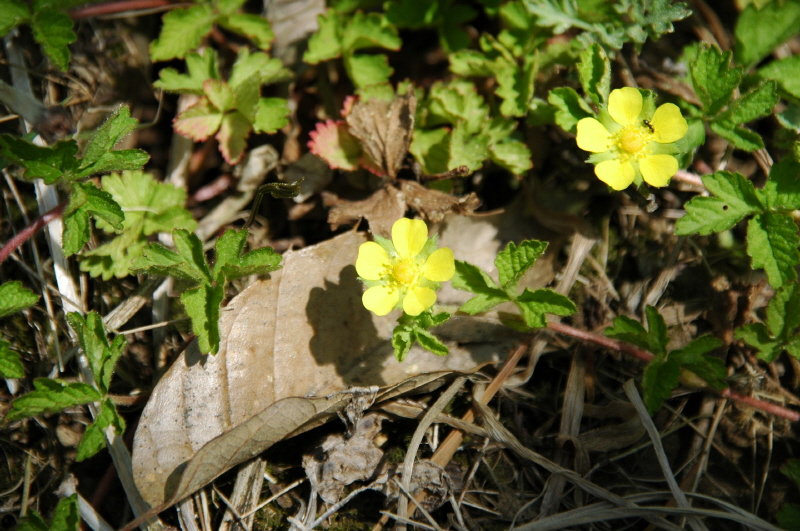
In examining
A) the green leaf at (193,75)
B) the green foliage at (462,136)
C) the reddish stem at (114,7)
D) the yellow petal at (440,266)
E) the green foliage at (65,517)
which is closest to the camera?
the green foliage at (65,517)

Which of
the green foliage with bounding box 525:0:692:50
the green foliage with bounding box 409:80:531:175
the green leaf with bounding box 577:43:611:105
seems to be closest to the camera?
the green leaf with bounding box 577:43:611:105


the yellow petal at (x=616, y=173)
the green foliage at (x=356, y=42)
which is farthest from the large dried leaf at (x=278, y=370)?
the green foliage at (x=356, y=42)

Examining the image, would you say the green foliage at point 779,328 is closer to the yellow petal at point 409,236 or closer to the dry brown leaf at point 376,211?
the yellow petal at point 409,236

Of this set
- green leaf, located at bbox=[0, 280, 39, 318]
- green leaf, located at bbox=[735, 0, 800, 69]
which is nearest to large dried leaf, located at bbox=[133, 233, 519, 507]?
green leaf, located at bbox=[0, 280, 39, 318]

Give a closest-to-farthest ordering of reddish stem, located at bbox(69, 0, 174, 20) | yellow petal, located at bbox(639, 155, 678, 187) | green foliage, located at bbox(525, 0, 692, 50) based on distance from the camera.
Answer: yellow petal, located at bbox(639, 155, 678, 187)
green foliage, located at bbox(525, 0, 692, 50)
reddish stem, located at bbox(69, 0, 174, 20)

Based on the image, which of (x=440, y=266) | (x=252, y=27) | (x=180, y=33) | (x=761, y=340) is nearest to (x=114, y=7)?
(x=180, y=33)

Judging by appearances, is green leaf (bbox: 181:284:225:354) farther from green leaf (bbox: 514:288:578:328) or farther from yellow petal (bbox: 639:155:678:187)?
yellow petal (bbox: 639:155:678:187)

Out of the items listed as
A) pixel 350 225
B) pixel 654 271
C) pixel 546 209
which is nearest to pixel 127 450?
pixel 350 225
